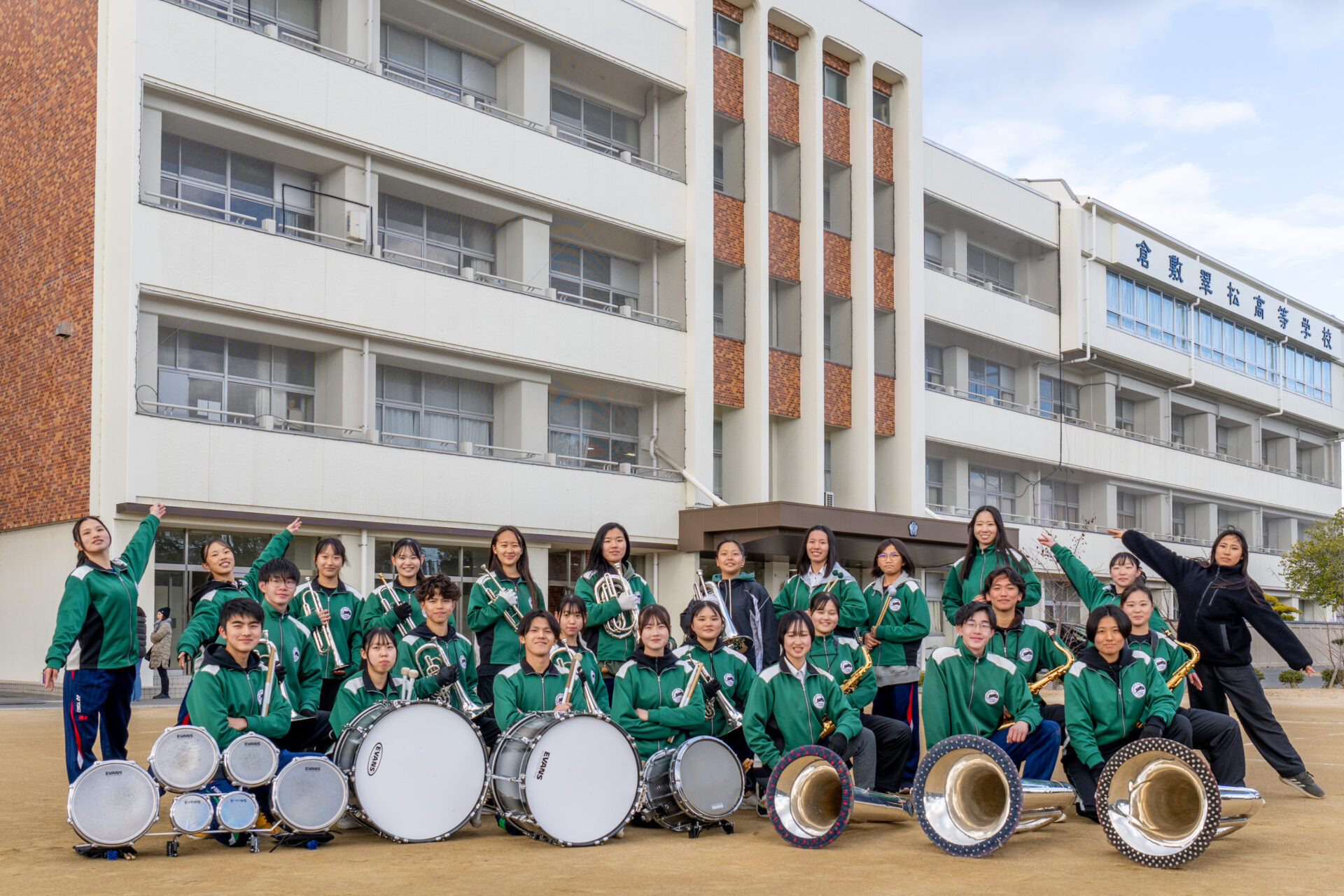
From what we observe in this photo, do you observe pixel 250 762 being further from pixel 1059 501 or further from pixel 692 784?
pixel 1059 501

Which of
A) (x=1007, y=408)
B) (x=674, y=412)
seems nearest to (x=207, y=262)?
(x=674, y=412)

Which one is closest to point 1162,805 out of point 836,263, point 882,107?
point 836,263

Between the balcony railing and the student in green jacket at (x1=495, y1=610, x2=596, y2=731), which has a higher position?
the balcony railing

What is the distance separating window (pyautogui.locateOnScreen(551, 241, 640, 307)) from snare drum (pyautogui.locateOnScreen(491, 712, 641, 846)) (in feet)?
64.1

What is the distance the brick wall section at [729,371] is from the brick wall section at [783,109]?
5183 millimetres

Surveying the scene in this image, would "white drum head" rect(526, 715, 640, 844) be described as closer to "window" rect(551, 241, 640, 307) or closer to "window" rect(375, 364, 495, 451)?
"window" rect(375, 364, 495, 451)

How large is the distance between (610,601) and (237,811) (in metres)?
3.27

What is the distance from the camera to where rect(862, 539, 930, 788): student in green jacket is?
9.86 metres

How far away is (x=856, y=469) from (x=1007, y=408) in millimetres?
7657

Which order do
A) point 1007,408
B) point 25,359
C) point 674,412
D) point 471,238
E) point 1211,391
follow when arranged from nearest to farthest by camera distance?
point 25,359
point 471,238
point 674,412
point 1007,408
point 1211,391

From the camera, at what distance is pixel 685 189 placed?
28688 mm

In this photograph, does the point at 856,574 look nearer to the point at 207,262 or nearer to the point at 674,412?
the point at 674,412

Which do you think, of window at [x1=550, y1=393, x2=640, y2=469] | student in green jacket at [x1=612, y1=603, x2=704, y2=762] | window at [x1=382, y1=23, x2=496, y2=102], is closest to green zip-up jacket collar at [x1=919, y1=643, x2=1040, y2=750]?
student in green jacket at [x1=612, y1=603, x2=704, y2=762]

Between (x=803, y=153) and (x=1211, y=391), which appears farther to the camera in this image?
(x=1211, y=391)
